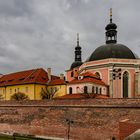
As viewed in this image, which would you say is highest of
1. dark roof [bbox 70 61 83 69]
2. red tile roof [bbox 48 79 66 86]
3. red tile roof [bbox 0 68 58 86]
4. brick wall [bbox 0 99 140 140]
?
dark roof [bbox 70 61 83 69]

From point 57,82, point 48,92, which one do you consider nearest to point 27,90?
point 48,92

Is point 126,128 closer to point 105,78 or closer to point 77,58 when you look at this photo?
point 105,78

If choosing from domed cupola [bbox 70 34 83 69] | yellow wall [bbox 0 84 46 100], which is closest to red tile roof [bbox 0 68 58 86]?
yellow wall [bbox 0 84 46 100]

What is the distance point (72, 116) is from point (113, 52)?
65.3ft

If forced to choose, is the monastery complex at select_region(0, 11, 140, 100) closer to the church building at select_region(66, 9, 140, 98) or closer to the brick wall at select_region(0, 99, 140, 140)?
the church building at select_region(66, 9, 140, 98)

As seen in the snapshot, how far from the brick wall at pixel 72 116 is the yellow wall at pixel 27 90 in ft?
46.7

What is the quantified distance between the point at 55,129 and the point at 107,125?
539cm

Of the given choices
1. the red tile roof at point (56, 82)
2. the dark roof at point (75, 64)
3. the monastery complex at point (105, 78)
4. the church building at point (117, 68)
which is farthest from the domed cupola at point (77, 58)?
the church building at point (117, 68)

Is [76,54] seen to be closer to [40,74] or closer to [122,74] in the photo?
[40,74]

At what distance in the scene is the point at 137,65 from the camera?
40.3m

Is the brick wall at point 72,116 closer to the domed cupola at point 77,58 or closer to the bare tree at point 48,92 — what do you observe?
the bare tree at point 48,92

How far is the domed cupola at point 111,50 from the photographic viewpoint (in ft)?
133

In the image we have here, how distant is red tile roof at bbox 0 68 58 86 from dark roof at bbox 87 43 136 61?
30.9 feet

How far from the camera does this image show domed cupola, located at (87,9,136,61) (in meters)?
40.6
